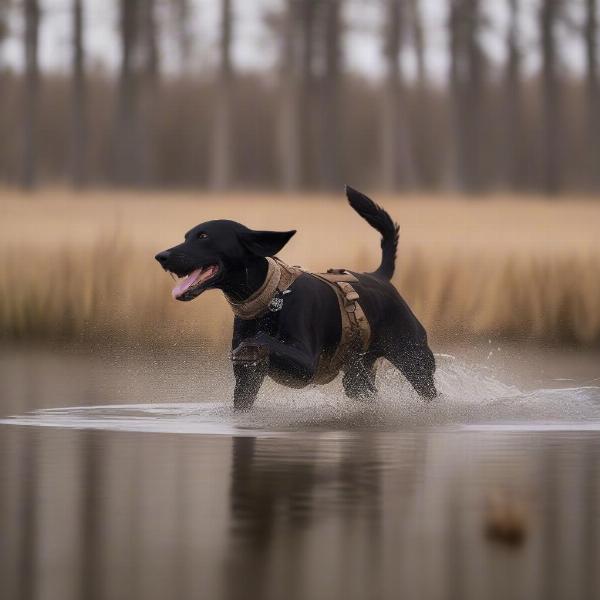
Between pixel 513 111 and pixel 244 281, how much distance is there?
28.2 metres

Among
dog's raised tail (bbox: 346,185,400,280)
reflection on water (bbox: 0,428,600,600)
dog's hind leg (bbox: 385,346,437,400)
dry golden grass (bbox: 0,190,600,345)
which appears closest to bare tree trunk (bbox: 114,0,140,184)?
dry golden grass (bbox: 0,190,600,345)

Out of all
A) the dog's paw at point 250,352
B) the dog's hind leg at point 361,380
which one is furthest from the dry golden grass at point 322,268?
the dog's paw at point 250,352

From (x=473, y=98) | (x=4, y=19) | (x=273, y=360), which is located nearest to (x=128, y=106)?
(x=4, y=19)

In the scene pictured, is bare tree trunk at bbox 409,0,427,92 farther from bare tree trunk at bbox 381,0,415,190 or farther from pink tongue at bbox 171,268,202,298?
pink tongue at bbox 171,268,202,298

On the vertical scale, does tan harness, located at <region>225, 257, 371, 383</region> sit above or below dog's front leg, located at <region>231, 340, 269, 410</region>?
above

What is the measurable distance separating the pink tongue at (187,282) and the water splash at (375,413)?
706mm

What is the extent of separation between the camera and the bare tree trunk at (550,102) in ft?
111

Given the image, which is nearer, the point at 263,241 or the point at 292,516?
the point at 292,516

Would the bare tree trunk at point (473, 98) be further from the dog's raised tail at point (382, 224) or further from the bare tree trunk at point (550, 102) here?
the dog's raised tail at point (382, 224)

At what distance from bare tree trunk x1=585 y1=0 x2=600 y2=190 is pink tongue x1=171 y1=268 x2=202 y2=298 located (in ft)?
82.7

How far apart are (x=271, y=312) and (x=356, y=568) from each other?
14.0 ft

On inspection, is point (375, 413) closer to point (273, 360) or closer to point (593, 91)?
point (273, 360)

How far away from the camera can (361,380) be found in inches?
404

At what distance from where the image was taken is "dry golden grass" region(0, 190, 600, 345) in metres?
16.3
